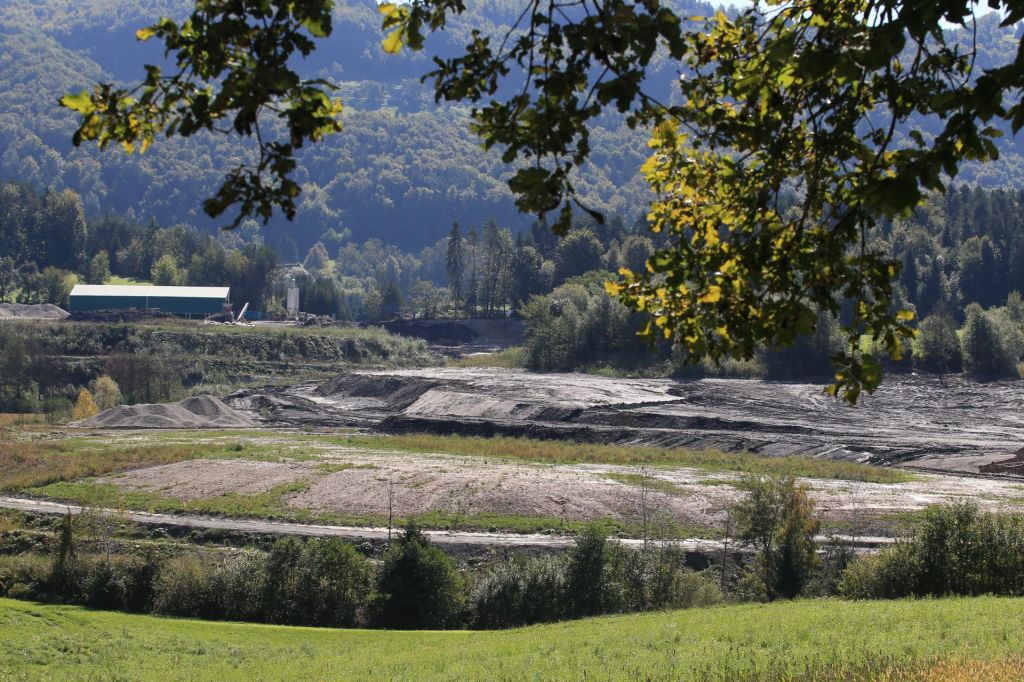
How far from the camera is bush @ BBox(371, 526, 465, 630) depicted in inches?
1468

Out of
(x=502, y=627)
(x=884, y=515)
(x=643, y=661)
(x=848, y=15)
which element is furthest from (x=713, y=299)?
(x=884, y=515)

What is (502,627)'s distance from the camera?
121 feet

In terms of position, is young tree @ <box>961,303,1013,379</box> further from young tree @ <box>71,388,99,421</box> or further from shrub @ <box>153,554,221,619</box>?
shrub @ <box>153,554,221,619</box>

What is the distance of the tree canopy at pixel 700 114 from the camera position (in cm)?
675

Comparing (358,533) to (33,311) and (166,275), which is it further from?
(166,275)

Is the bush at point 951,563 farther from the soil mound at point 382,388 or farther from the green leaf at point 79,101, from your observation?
the soil mound at point 382,388

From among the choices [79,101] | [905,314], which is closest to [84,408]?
[79,101]

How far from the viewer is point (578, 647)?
25.0m

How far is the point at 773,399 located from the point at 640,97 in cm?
9026

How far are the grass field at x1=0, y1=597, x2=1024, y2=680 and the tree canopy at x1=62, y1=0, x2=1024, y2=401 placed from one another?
21.4 ft

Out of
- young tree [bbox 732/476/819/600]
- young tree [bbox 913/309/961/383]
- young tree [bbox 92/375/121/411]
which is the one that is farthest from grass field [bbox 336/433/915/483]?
young tree [bbox 913/309/961/383]

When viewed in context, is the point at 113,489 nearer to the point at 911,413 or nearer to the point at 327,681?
the point at 327,681

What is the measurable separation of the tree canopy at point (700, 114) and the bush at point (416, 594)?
95.6 ft

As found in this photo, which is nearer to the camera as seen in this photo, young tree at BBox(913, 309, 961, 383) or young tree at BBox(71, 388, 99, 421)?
young tree at BBox(71, 388, 99, 421)
